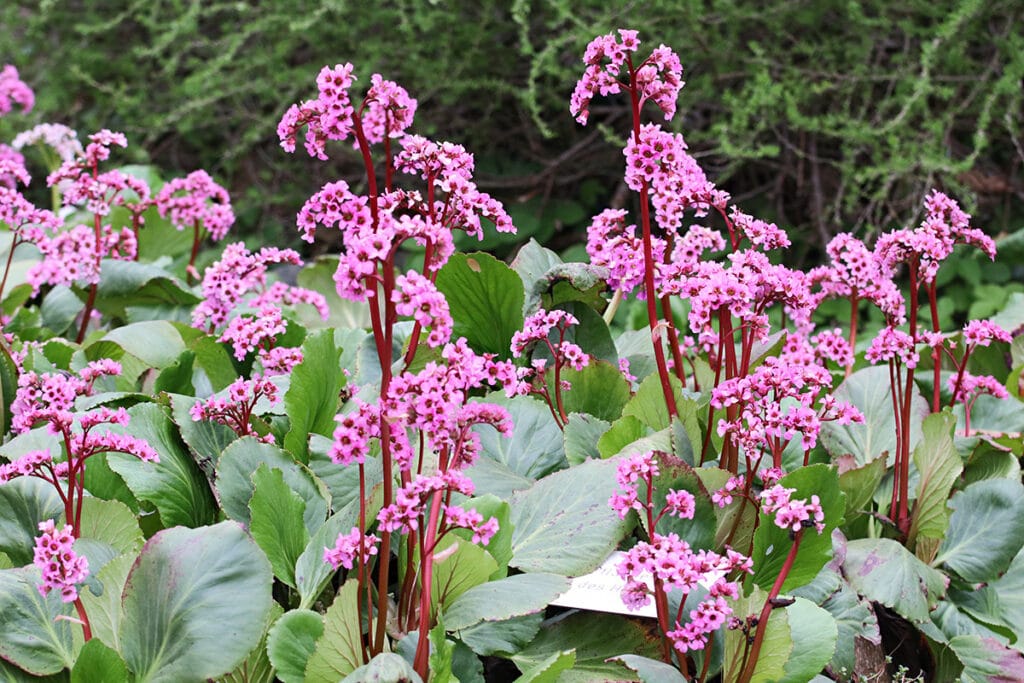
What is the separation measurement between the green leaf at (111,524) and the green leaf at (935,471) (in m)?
1.08

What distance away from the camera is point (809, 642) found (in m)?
1.28

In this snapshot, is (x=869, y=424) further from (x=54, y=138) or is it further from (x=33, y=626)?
(x=54, y=138)

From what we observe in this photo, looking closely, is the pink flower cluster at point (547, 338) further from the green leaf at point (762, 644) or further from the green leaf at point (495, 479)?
the green leaf at point (762, 644)

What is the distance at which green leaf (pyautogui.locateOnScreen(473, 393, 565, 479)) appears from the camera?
5.20ft

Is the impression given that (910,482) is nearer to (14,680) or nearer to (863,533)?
(863,533)

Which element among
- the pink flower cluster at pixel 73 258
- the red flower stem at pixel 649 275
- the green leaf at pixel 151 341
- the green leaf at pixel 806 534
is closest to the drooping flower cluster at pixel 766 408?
the green leaf at pixel 806 534

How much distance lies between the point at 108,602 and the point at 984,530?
120 cm

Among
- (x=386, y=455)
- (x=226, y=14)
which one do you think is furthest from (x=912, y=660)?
(x=226, y=14)

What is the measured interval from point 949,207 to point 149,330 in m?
1.43

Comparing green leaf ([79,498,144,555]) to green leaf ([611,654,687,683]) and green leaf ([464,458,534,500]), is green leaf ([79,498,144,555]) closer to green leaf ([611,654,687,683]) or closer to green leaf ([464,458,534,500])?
green leaf ([464,458,534,500])

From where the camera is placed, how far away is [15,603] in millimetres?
1212

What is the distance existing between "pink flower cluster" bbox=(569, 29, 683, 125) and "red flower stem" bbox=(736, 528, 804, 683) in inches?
21.3

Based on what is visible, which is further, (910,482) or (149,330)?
(149,330)

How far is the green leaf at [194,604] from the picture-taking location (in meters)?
1.17
